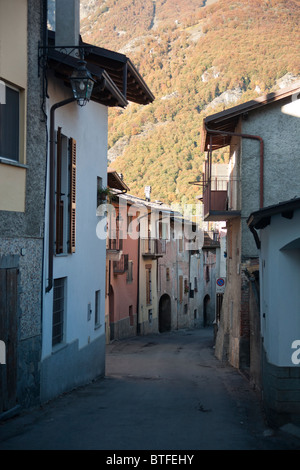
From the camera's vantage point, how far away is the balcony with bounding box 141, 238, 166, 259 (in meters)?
37.6

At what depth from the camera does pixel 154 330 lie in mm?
40438

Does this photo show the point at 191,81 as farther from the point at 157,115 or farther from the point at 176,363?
the point at 176,363

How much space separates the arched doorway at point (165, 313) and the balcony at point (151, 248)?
4.81m

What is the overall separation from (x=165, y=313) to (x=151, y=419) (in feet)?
114

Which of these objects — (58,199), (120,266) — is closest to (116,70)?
(58,199)

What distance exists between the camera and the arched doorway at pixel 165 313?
1718 inches

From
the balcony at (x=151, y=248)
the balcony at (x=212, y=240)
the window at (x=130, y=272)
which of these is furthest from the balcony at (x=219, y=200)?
the balcony at (x=212, y=240)

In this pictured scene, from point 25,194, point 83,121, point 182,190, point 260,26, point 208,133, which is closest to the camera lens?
point 25,194

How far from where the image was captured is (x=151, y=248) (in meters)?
38.7

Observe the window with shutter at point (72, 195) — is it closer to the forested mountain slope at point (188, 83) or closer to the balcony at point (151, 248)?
the balcony at point (151, 248)

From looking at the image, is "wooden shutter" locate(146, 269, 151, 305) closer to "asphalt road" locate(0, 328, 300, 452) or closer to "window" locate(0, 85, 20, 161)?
"asphalt road" locate(0, 328, 300, 452)

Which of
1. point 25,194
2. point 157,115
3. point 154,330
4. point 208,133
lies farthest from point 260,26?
point 25,194

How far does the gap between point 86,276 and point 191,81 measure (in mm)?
141927

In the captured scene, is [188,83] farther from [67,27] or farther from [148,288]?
[67,27]
